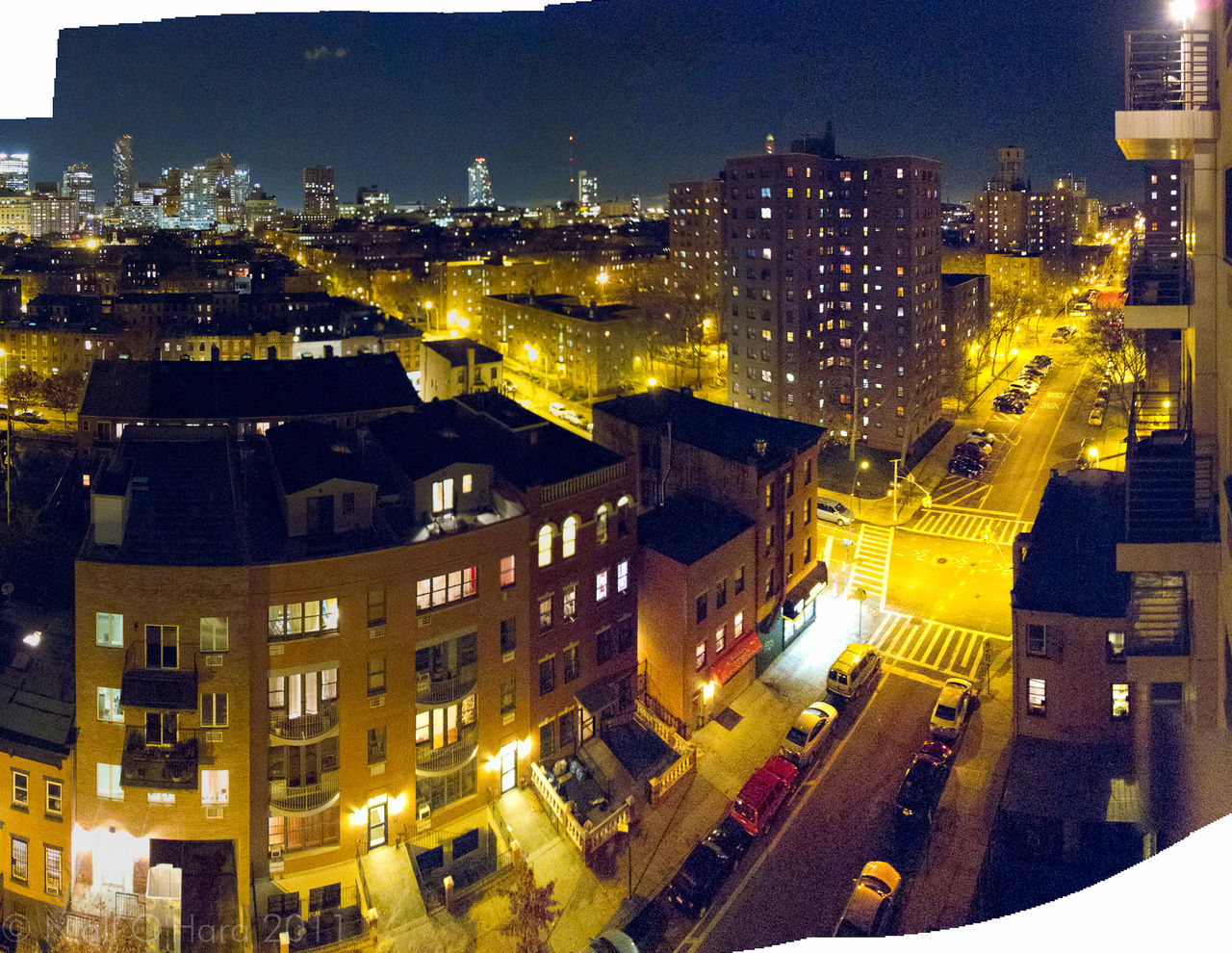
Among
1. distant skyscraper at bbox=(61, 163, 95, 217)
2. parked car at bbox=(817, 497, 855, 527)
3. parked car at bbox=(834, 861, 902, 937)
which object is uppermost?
distant skyscraper at bbox=(61, 163, 95, 217)

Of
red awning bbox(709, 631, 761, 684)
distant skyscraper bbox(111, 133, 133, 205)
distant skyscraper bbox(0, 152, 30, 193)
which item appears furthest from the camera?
red awning bbox(709, 631, 761, 684)

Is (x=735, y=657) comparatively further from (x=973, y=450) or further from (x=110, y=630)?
(x=973, y=450)

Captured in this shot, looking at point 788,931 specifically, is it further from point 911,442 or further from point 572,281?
point 572,281

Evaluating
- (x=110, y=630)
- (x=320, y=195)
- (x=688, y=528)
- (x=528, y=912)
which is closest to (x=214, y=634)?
(x=110, y=630)

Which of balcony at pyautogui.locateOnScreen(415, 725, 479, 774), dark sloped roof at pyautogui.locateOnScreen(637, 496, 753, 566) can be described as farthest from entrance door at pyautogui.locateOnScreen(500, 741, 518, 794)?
dark sloped roof at pyautogui.locateOnScreen(637, 496, 753, 566)

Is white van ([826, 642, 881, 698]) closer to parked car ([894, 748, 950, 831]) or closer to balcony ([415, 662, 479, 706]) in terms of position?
parked car ([894, 748, 950, 831])

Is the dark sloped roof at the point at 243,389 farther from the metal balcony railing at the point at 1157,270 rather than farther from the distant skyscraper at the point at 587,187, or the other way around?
the metal balcony railing at the point at 1157,270
